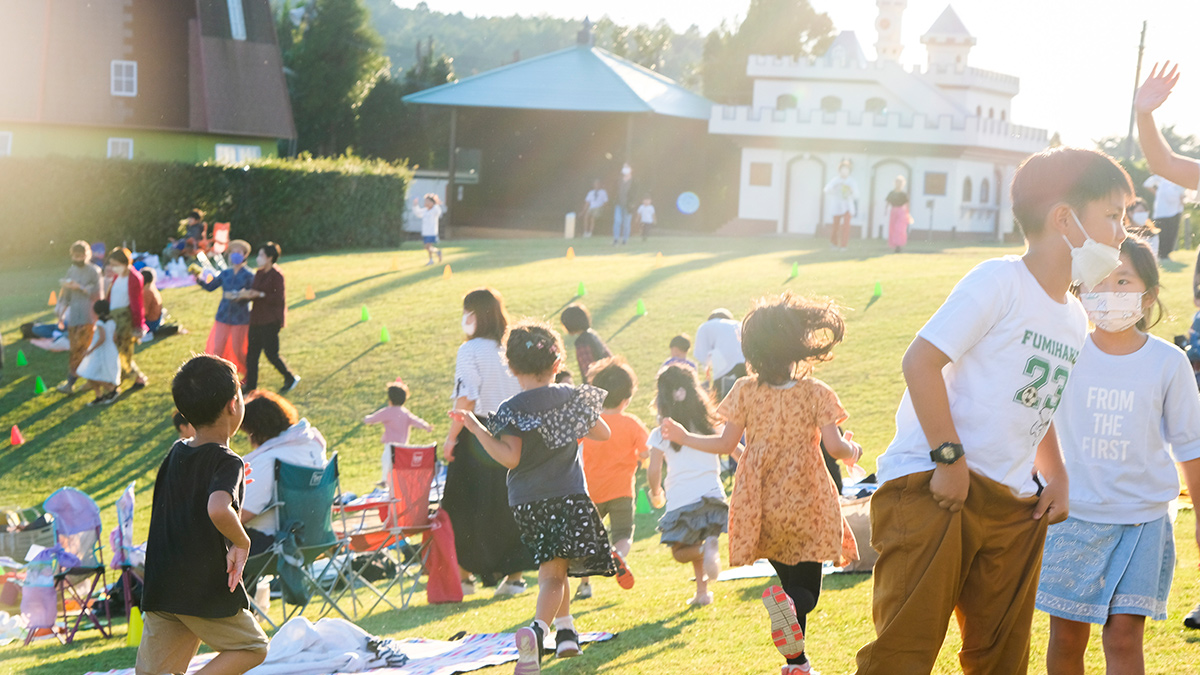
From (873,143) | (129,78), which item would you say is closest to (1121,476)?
(129,78)

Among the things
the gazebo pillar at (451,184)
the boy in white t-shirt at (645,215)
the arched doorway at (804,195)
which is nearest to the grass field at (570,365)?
the boy in white t-shirt at (645,215)

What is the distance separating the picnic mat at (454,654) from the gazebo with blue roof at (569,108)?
32.0 meters

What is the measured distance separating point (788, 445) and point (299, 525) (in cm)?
335

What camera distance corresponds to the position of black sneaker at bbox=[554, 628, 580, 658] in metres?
5.24

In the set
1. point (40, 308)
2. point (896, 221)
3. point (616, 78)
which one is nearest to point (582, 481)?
point (40, 308)

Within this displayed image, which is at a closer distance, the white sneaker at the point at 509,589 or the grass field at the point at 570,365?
the grass field at the point at 570,365

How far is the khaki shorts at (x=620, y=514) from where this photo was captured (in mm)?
7773

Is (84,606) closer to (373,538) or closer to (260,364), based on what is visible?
(373,538)

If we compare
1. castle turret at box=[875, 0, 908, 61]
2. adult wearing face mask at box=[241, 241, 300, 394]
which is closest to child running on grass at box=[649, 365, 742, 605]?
adult wearing face mask at box=[241, 241, 300, 394]

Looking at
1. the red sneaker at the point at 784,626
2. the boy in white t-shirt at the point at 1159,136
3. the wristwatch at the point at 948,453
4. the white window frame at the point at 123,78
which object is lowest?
the red sneaker at the point at 784,626

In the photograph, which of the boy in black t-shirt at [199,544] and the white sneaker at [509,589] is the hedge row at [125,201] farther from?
the boy in black t-shirt at [199,544]

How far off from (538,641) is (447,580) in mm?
2783

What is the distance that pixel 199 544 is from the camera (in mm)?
4199

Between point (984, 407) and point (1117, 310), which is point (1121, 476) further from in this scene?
point (984, 407)
